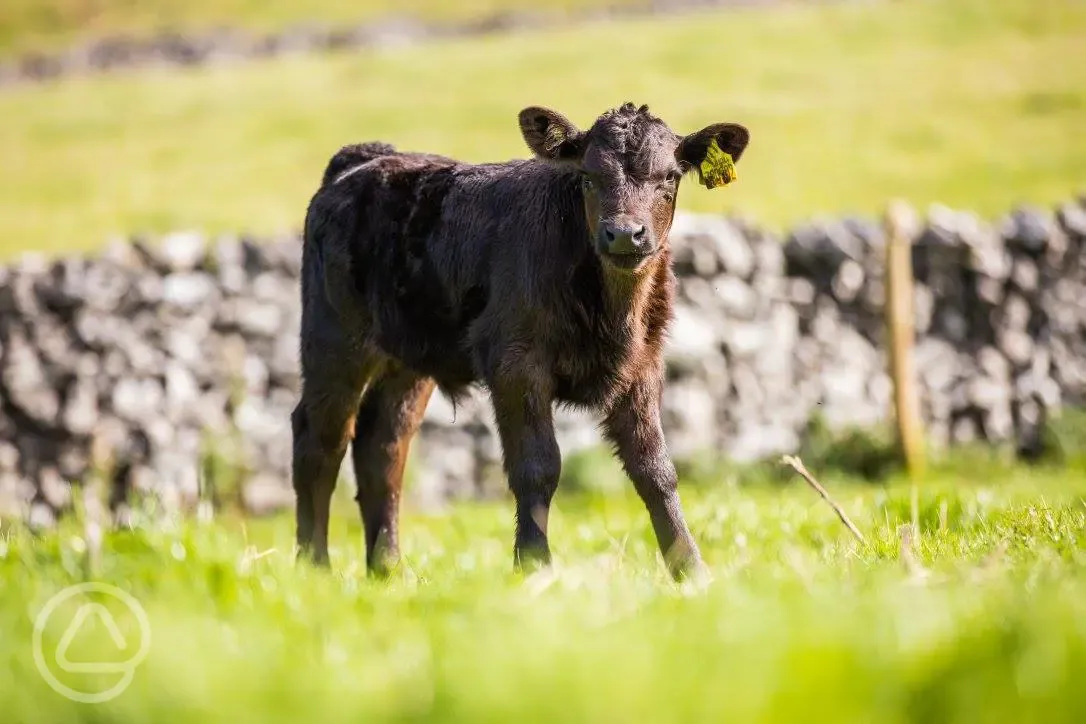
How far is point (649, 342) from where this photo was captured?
5.32 metres

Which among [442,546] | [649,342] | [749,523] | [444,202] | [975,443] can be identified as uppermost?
[444,202]

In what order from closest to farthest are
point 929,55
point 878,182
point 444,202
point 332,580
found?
point 332,580 < point 444,202 < point 878,182 < point 929,55

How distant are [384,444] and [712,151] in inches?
92.4

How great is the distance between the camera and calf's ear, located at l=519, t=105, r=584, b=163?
5.35 m

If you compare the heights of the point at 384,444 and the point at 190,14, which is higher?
the point at 190,14

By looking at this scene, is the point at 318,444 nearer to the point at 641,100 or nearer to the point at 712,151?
the point at 712,151

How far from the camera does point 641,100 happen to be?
28062mm

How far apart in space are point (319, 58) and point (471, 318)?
1326 inches

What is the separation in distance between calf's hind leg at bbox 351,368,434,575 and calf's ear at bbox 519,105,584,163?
1604 mm

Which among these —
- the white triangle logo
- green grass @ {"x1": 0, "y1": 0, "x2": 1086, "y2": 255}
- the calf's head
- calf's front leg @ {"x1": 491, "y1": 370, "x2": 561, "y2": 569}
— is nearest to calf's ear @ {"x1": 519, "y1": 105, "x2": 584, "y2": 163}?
the calf's head

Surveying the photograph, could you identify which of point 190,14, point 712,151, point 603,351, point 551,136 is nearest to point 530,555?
point 603,351

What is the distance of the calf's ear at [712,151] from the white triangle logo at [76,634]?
126 inches

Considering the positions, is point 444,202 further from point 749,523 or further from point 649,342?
point 749,523

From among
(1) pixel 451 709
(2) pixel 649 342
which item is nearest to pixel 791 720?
(1) pixel 451 709
